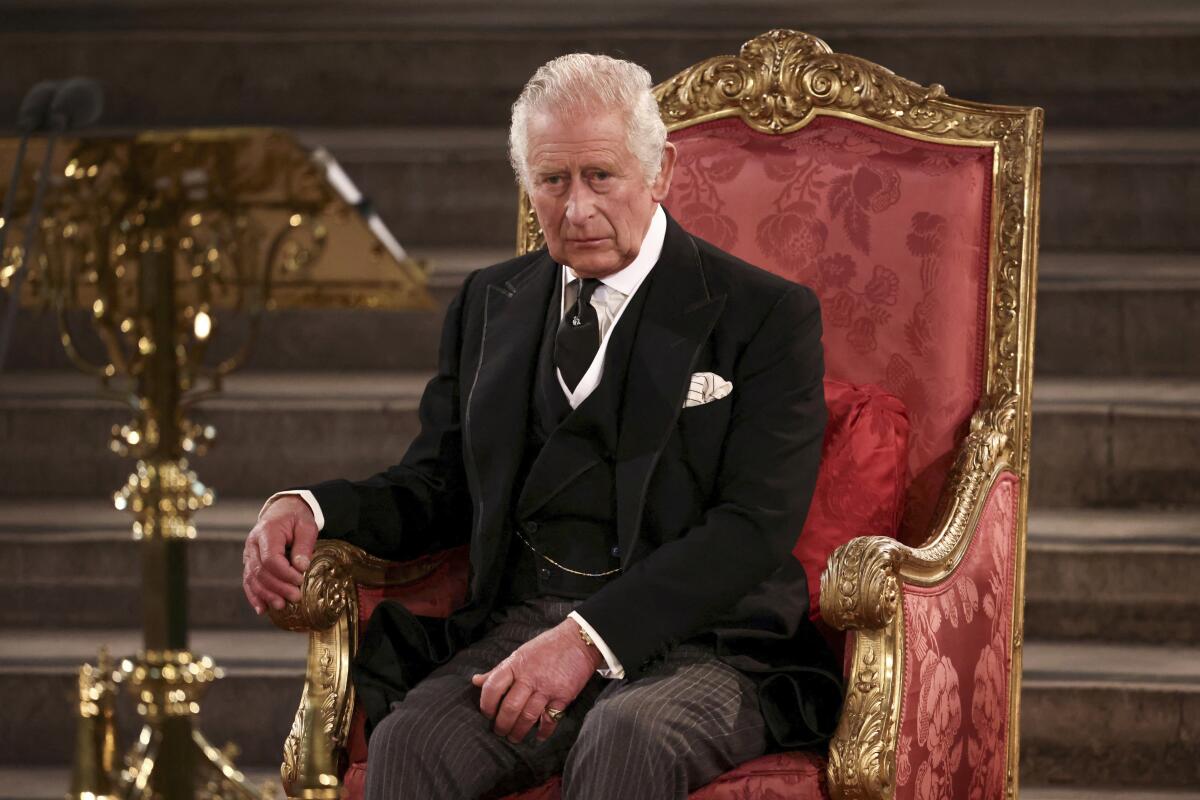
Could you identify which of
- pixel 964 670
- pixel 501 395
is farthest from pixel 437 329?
pixel 964 670

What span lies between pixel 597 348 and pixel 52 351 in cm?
225

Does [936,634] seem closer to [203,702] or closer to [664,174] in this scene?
[664,174]

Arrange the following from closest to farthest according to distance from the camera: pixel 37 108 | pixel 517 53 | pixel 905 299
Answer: pixel 37 108 < pixel 905 299 < pixel 517 53

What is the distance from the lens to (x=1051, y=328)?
12.0 ft

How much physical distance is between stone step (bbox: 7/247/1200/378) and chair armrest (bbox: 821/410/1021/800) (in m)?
1.35

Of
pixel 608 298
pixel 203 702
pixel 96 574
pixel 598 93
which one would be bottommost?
pixel 203 702

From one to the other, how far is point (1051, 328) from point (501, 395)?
6.23 feet

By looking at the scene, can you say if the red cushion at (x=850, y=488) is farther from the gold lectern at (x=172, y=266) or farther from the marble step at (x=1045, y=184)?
the marble step at (x=1045, y=184)

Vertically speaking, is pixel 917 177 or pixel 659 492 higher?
pixel 917 177

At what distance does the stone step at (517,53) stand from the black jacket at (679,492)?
213 centimetres

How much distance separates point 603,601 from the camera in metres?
1.89

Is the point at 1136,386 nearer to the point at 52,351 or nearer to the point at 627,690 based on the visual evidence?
the point at 627,690

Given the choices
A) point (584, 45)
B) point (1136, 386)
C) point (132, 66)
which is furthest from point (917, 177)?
point (132, 66)

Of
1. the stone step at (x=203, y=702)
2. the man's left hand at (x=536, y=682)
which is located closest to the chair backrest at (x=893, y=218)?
the man's left hand at (x=536, y=682)
